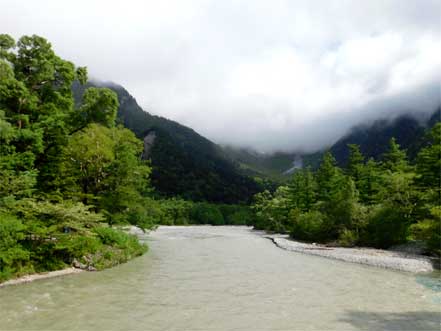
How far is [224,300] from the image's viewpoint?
1609 centimetres

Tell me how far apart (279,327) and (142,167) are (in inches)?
949

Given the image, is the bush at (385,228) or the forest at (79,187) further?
the bush at (385,228)

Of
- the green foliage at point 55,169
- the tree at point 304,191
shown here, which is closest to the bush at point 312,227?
the tree at point 304,191

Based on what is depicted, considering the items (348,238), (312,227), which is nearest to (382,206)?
(348,238)

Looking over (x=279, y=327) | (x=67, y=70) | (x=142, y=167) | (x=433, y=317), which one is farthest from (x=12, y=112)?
(x=433, y=317)

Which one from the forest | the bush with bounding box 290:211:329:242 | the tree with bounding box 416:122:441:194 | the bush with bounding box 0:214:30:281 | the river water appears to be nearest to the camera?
the river water

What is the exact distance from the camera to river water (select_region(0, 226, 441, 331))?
12648 mm

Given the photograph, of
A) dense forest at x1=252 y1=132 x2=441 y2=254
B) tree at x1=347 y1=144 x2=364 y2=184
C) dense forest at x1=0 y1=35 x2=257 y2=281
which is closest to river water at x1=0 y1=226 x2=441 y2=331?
dense forest at x1=0 y1=35 x2=257 y2=281

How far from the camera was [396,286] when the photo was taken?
63.9 feet

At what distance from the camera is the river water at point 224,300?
1265 cm

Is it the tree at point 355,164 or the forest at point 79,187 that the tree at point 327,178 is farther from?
the forest at point 79,187

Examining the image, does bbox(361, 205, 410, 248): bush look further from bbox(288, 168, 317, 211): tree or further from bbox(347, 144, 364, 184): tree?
bbox(288, 168, 317, 211): tree

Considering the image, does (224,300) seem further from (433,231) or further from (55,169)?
(433,231)

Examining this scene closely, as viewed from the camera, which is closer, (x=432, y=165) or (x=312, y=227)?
(x=432, y=165)
